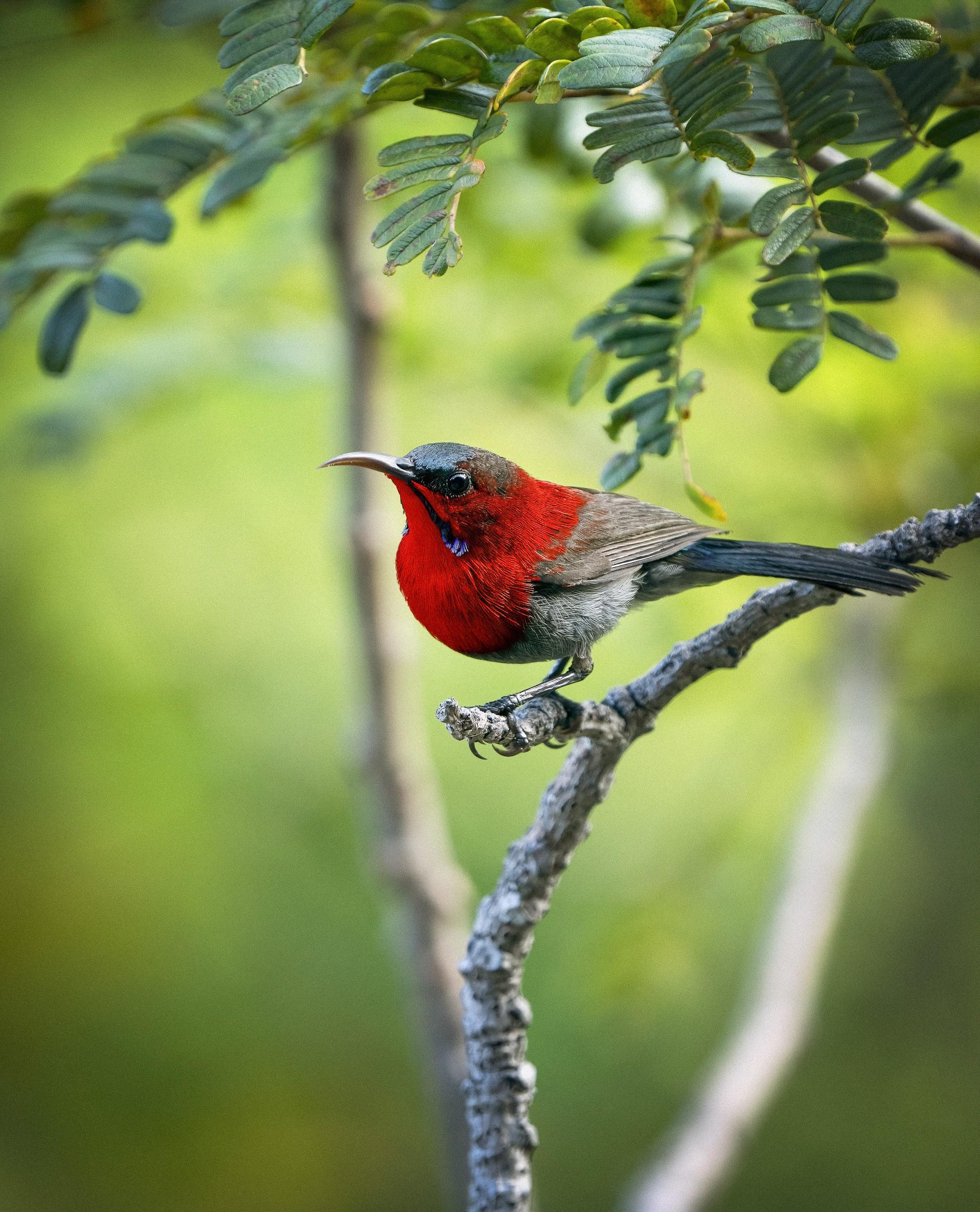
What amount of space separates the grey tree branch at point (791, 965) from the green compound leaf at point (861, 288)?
4.86 feet

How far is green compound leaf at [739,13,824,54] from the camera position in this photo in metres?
0.85

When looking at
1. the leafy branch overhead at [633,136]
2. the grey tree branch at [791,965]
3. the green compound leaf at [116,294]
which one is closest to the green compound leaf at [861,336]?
the leafy branch overhead at [633,136]

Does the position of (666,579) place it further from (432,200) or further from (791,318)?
(432,200)

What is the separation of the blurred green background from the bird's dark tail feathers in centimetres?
164

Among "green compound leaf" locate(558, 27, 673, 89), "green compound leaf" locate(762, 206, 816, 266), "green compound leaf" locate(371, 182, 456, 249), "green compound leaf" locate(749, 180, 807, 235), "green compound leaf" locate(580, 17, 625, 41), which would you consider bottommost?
"green compound leaf" locate(762, 206, 816, 266)

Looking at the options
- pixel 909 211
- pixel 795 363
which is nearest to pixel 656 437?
pixel 795 363

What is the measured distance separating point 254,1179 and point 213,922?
823mm

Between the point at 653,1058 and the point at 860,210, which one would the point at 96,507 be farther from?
the point at 860,210

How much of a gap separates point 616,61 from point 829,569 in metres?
0.48

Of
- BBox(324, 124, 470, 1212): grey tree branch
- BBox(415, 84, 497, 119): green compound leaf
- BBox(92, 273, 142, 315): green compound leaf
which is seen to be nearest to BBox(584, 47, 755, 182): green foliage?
BBox(415, 84, 497, 119): green compound leaf

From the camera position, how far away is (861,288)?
114 centimetres

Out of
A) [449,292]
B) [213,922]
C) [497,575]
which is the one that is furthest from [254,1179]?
[497,575]

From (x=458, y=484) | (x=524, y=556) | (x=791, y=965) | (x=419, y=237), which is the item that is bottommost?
(x=791, y=965)

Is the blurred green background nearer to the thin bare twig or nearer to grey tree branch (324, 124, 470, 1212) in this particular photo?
grey tree branch (324, 124, 470, 1212)
